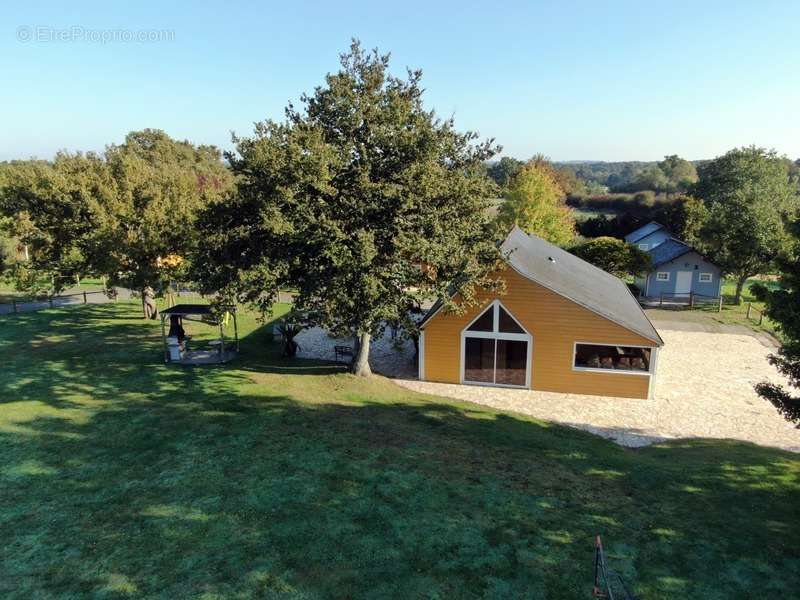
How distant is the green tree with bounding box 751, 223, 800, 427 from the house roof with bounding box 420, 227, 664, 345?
7.09 metres

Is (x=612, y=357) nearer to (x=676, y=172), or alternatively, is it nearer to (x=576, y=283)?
(x=576, y=283)

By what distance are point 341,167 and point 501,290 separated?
24.3 ft

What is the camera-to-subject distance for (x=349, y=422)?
48.9 ft

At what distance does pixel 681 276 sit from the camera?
1511 inches

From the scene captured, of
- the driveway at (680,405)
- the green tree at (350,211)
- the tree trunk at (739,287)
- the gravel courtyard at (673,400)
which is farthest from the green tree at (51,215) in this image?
the tree trunk at (739,287)

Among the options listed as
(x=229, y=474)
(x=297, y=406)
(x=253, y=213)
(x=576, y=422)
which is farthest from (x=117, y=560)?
(x=576, y=422)

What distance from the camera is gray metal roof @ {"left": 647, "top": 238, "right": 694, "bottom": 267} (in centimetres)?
3772

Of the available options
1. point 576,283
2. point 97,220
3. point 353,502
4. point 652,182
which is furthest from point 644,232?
point 652,182

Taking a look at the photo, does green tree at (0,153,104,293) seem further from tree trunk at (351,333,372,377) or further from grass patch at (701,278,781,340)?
grass patch at (701,278,781,340)

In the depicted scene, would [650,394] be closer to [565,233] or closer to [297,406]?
[297,406]

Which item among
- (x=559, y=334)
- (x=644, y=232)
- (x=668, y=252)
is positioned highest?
(x=644, y=232)

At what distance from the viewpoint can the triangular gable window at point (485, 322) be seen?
19.2 m

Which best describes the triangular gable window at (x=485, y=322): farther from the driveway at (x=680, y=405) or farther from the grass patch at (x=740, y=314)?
the grass patch at (x=740, y=314)

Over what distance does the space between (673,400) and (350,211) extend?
13821mm
